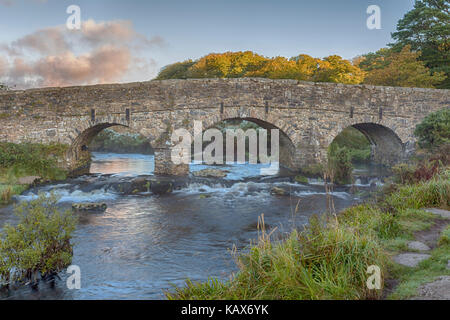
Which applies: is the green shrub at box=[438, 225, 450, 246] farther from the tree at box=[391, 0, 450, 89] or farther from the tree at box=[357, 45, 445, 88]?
the tree at box=[391, 0, 450, 89]

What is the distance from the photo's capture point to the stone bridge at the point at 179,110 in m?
14.4

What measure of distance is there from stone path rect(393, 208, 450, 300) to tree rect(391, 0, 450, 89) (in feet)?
72.7

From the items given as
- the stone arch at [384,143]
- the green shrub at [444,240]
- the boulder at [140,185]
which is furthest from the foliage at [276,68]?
the green shrub at [444,240]

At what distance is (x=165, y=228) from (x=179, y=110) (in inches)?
303

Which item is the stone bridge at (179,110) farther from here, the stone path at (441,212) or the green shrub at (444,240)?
the green shrub at (444,240)

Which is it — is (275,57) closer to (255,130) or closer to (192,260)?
(255,130)

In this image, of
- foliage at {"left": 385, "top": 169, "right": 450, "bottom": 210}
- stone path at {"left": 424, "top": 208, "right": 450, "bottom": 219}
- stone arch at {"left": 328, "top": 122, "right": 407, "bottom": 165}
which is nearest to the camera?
stone path at {"left": 424, "top": 208, "right": 450, "bottom": 219}

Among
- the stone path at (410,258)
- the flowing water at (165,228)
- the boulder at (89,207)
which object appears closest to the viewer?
the stone path at (410,258)

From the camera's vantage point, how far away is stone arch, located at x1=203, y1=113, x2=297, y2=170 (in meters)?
14.9

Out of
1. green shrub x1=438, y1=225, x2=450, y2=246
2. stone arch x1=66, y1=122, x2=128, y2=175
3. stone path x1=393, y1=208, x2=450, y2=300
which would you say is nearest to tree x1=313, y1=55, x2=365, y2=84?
stone arch x1=66, y1=122, x2=128, y2=175

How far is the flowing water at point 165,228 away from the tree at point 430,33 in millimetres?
15480

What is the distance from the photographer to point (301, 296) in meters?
3.34
